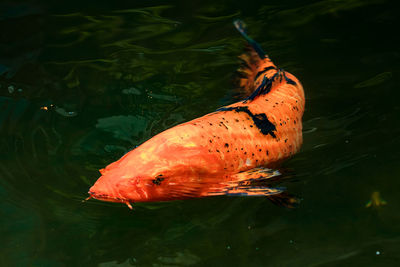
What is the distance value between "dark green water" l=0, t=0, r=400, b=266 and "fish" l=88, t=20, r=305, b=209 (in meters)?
0.35

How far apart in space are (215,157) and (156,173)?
43cm

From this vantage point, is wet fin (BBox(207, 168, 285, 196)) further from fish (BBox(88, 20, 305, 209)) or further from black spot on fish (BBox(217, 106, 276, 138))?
black spot on fish (BBox(217, 106, 276, 138))

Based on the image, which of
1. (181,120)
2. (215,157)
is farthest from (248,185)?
(181,120)

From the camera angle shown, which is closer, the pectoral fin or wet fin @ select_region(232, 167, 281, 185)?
the pectoral fin

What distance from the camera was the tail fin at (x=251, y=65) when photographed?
378 cm

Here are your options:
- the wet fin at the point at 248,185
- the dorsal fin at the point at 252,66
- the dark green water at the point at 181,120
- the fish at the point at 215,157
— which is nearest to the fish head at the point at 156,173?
the fish at the point at 215,157

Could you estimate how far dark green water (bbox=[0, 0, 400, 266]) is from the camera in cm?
278

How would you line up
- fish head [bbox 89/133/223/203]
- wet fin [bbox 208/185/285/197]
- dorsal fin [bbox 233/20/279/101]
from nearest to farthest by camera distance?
fish head [bbox 89/133/223/203] → wet fin [bbox 208/185/285/197] → dorsal fin [bbox 233/20/279/101]

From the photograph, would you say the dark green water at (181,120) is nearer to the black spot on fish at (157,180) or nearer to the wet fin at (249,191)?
the wet fin at (249,191)

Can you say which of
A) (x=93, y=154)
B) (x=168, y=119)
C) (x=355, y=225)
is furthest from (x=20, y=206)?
(x=355, y=225)

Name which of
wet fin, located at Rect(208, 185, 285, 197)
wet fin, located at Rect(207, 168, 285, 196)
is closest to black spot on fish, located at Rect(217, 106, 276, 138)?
wet fin, located at Rect(207, 168, 285, 196)

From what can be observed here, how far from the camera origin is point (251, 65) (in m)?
3.98

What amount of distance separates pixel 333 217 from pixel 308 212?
18 centimetres

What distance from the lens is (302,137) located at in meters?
3.48
